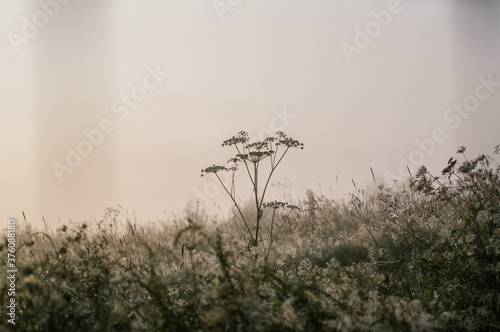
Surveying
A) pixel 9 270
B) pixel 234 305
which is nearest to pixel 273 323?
pixel 234 305

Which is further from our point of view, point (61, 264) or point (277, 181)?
point (277, 181)

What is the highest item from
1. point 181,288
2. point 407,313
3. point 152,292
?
point 181,288

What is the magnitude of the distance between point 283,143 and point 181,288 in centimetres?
202

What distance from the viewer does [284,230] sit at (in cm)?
881

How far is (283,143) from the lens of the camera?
20.5 feet

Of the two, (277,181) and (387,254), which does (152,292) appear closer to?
(387,254)

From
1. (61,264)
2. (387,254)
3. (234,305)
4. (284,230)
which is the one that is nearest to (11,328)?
(61,264)

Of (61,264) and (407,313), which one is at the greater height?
(61,264)

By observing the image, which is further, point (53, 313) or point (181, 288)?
point (181, 288)

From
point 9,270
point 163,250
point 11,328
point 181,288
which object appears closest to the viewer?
point 11,328

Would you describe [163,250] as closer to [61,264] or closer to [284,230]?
[284,230]

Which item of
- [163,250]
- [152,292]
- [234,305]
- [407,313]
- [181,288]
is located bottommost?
[407,313]

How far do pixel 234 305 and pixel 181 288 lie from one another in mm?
2011

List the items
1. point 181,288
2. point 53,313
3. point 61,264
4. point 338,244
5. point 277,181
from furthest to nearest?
1. point 277,181
2. point 338,244
3. point 181,288
4. point 61,264
5. point 53,313
